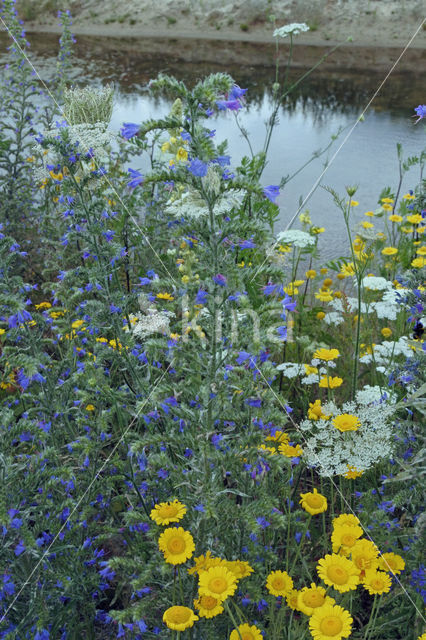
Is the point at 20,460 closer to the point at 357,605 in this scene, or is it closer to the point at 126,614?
the point at 126,614

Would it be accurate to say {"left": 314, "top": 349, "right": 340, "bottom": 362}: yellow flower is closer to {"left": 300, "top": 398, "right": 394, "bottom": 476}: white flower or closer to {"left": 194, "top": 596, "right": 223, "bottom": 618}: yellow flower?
{"left": 300, "top": 398, "right": 394, "bottom": 476}: white flower

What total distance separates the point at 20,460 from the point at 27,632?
55cm

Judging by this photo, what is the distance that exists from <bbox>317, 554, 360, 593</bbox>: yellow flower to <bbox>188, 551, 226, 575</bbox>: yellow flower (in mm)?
259

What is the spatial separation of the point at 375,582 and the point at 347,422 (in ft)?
1.61

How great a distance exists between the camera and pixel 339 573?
4.72 ft

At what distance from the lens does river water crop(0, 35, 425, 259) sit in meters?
5.42

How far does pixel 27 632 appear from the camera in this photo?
181 cm

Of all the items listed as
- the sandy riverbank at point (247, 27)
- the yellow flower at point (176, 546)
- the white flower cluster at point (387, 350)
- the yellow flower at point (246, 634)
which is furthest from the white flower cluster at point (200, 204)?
the sandy riverbank at point (247, 27)

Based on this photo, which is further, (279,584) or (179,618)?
(279,584)

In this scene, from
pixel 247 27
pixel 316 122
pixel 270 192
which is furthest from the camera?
pixel 247 27

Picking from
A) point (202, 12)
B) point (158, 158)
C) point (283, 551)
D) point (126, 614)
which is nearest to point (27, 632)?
point (126, 614)

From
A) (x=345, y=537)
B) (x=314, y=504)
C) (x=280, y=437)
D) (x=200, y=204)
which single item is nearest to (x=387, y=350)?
(x=280, y=437)

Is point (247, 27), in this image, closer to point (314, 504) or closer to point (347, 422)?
point (347, 422)

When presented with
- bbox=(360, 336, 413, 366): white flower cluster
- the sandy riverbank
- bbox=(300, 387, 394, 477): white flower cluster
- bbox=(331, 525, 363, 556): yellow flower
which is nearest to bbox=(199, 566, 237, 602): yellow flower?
bbox=(331, 525, 363, 556): yellow flower
